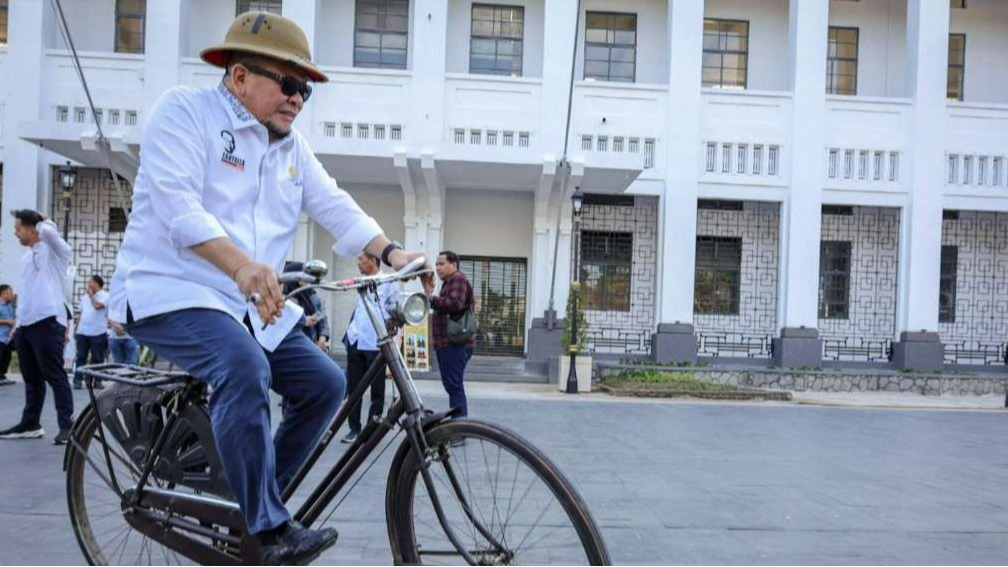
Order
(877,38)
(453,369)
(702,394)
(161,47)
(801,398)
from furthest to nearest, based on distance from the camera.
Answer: (877,38), (161,47), (801,398), (702,394), (453,369)

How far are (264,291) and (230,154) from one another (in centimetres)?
67

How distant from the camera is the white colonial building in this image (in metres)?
18.1

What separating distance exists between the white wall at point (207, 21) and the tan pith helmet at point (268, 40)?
18735 millimetres

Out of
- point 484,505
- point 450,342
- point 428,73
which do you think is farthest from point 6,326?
point 484,505

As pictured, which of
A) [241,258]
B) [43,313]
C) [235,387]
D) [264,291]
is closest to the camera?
[264,291]

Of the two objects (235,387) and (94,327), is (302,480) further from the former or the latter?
(94,327)

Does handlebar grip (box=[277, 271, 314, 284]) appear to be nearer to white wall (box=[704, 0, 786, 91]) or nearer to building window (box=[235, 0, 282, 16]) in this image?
building window (box=[235, 0, 282, 16])

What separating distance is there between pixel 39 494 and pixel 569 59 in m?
15.9

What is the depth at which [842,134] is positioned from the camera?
19.3m

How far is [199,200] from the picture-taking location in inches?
101

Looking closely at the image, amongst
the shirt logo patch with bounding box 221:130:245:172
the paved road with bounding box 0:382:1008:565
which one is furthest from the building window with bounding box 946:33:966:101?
the shirt logo patch with bounding box 221:130:245:172

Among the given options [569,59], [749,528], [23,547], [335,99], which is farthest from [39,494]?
[569,59]

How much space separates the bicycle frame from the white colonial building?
14248mm

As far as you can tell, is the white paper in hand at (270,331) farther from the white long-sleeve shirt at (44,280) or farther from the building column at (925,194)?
the building column at (925,194)
